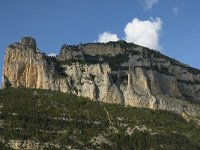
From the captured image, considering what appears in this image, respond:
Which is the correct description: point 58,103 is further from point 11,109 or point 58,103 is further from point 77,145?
point 77,145

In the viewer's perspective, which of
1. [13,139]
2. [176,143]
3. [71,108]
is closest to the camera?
[13,139]

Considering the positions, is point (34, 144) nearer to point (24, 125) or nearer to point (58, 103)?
point (24, 125)

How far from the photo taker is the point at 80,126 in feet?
597

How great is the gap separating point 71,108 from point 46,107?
25.2 feet

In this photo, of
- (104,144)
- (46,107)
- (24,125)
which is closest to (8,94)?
(46,107)

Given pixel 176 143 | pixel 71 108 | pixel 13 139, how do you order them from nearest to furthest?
pixel 13 139, pixel 176 143, pixel 71 108

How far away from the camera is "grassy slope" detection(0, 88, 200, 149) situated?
171375 millimetres

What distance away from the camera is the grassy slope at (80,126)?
562ft

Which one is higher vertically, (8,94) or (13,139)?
(8,94)

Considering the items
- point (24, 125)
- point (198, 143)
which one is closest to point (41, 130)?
point (24, 125)

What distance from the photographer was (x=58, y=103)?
644 ft

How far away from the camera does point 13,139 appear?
164375 millimetres

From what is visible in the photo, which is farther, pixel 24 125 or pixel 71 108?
pixel 71 108

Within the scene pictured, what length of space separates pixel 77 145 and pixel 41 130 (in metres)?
10.9
